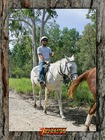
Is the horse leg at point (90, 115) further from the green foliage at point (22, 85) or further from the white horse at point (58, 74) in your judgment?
the green foliage at point (22, 85)

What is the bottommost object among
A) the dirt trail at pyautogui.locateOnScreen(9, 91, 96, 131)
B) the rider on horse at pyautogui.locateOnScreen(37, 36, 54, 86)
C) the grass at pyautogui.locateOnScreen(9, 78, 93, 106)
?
the dirt trail at pyautogui.locateOnScreen(9, 91, 96, 131)

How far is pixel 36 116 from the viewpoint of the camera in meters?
1.23

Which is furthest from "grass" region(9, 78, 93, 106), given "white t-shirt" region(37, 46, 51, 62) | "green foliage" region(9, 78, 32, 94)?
"white t-shirt" region(37, 46, 51, 62)

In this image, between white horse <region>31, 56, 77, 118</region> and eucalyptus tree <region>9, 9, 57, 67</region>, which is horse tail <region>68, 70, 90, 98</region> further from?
eucalyptus tree <region>9, 9, 57, 67</region>

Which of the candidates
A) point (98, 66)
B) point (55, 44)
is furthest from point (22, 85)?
point (98, 66)

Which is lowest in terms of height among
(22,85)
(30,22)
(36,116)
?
(36,116)

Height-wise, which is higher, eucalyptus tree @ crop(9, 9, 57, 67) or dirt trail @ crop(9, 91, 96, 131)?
eucalyptus tree @ crop(9, 9, 57, 67)

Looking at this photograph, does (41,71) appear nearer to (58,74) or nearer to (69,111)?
(58,74)

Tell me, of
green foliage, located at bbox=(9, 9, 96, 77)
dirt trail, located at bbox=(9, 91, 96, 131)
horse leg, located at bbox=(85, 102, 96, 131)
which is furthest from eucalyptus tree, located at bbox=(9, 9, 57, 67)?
horse leg, located at bbox=(85, 102, 96, 131)

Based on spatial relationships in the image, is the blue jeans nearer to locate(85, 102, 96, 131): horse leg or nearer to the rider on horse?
the rider on horse

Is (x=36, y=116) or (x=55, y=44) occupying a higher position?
(x=55, y=44)

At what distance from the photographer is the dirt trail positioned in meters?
1.19

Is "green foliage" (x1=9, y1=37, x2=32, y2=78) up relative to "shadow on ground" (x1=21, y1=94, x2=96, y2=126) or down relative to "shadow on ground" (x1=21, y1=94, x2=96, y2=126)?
up

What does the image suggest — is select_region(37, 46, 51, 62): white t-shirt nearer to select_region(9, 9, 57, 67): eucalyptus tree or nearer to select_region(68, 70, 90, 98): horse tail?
select_region(9, 9, 57, 67): eucalyptus tree
